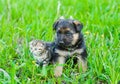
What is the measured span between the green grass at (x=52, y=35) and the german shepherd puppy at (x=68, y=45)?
5.6 inches

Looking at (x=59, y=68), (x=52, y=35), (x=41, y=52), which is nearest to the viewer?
(x=59, y=68)

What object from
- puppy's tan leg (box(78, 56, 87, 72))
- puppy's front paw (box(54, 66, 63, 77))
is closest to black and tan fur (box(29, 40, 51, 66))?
puppy's front paw (box(54, 66, 63, 77))

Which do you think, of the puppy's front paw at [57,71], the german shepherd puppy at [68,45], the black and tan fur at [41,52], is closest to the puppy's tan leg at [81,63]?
the german shepherd puppy at [68,45]

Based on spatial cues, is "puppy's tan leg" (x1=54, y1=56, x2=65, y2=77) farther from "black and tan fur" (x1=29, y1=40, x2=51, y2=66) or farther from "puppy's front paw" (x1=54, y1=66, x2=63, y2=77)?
"black and tan fur" (x1=29, y1=40, x2=51, y2=66)

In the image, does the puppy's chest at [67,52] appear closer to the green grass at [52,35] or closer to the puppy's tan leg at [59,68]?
the puppy's tan leg at [59,68]

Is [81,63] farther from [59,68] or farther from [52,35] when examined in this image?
[52,35]

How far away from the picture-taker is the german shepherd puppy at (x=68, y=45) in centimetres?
517

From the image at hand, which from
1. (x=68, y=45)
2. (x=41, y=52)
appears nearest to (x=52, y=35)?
(x=41, y=52)

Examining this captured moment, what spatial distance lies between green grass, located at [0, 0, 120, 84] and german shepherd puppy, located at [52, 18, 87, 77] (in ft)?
0.47

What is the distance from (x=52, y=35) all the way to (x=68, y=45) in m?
1.13

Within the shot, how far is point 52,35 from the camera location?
6297 mm

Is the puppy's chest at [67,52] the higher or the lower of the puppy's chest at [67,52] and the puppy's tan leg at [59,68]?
the higher

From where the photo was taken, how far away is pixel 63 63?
5.24 metres

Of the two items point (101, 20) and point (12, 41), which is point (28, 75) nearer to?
point (12, 41)
